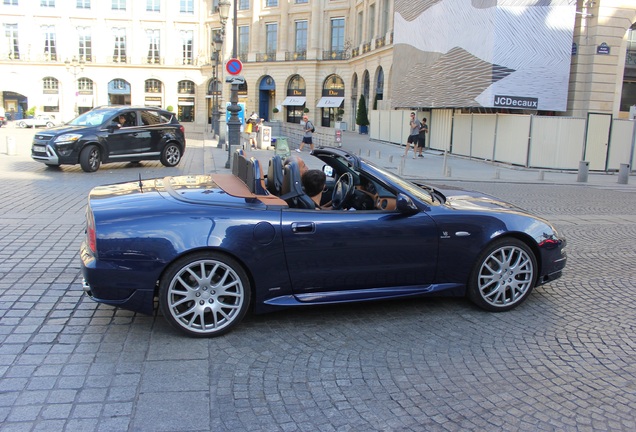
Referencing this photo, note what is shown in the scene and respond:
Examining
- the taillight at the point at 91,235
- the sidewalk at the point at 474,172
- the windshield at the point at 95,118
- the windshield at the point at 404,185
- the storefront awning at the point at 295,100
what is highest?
the storefront awning at the point at 295,100

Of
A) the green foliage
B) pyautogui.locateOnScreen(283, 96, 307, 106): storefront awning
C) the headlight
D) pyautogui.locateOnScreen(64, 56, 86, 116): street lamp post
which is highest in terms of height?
pyautogui.locateOnScreen(64, 56, 86, 116): street lamp post

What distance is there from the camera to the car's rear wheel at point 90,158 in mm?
14727

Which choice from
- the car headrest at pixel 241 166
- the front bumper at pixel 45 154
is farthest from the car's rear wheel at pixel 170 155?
the car headrest at pixel 241 166

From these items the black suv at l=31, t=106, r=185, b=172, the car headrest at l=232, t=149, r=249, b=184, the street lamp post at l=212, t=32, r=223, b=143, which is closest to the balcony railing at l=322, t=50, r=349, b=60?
the street lamp post at l=212, t=32, r=223, b=143

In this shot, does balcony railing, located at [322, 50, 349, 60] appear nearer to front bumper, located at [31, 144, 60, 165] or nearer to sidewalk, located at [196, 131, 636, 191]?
sidewalk, located at [196, 131, 636, 191]

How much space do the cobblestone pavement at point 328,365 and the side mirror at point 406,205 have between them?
0.93 meters

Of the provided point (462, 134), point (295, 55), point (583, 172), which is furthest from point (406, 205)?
point (295, 55)

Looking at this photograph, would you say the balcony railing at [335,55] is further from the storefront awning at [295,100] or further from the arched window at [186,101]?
the arched window at [186,101]

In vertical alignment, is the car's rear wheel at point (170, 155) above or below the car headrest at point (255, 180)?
below

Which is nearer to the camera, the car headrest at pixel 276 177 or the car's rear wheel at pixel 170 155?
the car headrest at pixel 276 177

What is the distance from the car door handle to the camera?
4465mm

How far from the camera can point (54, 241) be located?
24.0 ft

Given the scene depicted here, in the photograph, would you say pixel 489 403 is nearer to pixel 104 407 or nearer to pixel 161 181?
pixel 104 407

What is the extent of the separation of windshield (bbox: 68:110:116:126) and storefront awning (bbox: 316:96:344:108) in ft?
147
